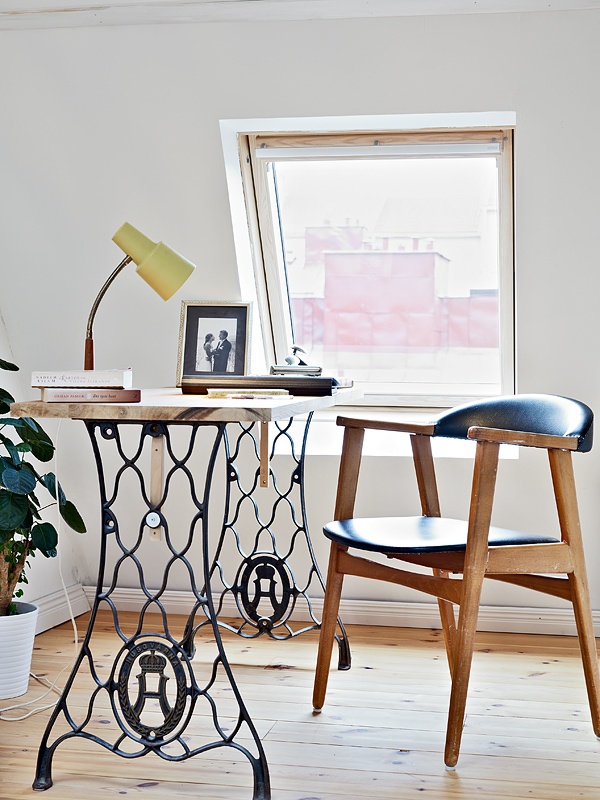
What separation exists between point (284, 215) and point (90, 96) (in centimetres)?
81

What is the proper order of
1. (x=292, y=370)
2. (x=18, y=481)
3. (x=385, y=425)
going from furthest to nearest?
1. (x=292, y=370)
2. (x=385, y=425)
3. (x=18, y=481)

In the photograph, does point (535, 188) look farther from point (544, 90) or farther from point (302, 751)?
point (302, 751)

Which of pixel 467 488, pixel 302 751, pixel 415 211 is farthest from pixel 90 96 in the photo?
pixel 302 751

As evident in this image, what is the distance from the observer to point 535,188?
272cm

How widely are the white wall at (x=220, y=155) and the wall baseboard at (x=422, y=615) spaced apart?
0.05m

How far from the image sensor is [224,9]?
8.31 ft

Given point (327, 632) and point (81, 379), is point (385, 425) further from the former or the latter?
point (81, 379)

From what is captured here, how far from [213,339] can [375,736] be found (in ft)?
4.27

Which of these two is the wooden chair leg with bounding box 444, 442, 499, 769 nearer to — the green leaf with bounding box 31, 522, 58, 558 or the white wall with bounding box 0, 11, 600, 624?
the white wall with bounding box 0, 11, 600, 624

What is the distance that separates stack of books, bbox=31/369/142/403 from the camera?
1824 mm

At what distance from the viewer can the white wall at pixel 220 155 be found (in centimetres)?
256

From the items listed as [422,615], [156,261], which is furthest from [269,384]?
[422,615]

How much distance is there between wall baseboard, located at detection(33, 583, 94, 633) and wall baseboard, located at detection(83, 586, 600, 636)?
9.2 inches

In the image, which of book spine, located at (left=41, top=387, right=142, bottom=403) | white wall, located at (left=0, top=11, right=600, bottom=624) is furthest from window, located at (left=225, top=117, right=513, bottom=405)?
book spine, located at (left=41, top=387, right=142, bottom=403)
